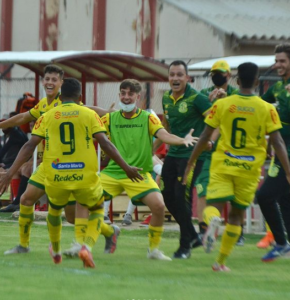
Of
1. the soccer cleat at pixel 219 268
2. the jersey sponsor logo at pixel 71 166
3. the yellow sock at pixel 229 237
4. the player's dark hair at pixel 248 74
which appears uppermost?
the player's dark hair at pixel 248 74

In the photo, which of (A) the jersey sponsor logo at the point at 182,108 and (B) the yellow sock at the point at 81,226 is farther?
(A) the jersey sponsor logo at the point at 182,108

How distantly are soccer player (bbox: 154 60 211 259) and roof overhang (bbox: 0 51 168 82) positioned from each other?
6843 mm

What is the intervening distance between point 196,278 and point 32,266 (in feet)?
5.68

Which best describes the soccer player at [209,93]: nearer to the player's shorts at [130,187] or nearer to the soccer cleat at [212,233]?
the player's shorts at [130,187]

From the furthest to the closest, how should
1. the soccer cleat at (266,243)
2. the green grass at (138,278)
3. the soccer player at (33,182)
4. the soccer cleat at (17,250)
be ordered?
the soccer cleat at (266,243) < the soccer cleat at (17,250) < the soccer player at (33,182) < the green grass at (138,278)

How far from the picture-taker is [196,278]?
959 cm

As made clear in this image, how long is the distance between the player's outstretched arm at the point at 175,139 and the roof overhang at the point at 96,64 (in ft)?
24.5

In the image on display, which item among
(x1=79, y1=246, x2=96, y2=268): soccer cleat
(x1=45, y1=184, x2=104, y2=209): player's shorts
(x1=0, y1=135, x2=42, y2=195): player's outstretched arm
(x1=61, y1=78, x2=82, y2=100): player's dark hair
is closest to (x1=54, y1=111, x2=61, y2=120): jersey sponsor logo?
(x1=61, y1=78, x2=82, y2=100): player's dark hair

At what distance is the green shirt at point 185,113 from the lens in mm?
11750

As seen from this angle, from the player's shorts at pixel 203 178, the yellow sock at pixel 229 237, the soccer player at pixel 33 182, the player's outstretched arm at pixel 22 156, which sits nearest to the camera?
the yellow sock at pixel 229 237

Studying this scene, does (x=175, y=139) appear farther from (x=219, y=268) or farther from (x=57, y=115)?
(x=219, y=268)

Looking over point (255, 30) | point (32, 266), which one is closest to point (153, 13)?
point (255, 30)

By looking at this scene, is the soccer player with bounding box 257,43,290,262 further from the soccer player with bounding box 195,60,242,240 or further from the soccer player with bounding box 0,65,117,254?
the soccer player with bounding box 0,65,117,254

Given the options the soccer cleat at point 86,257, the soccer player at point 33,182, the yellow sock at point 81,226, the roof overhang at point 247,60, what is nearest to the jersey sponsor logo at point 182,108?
the soccer player at point 33,182
